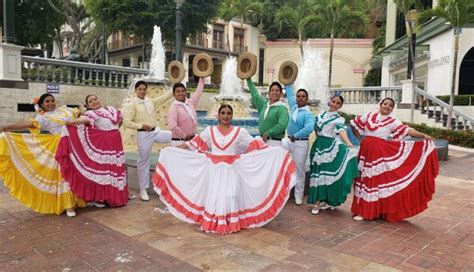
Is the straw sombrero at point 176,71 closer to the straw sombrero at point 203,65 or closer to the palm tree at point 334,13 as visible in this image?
the straw sombrero at point 203,65

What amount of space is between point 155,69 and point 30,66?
13.2ft

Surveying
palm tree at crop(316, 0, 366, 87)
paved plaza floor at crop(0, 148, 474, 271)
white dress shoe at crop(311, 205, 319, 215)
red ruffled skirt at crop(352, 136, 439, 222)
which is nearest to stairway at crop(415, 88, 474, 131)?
palm tree at crop(316, 0, 366, 87)

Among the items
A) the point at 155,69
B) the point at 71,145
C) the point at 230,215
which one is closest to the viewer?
the point at 230,215

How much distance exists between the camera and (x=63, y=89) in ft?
45.5

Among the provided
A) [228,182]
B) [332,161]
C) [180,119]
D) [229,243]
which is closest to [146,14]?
[180,119]

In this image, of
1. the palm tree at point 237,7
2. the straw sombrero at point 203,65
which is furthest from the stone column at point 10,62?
the palm tree at point 237,7

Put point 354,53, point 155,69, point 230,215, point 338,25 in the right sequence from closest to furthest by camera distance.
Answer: point 230,215, point 155,69, point 338,25, point 354,53

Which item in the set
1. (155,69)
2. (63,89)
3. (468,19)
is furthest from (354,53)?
(63,89)

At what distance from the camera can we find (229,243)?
14.4 ft

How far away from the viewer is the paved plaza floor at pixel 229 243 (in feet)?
12.6

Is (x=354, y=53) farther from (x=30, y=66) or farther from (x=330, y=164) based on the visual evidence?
(x=330, y=164)

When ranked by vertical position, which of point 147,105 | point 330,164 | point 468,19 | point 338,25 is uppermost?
point 338,25

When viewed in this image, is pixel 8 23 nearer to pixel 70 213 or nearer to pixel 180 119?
pixel 180 119

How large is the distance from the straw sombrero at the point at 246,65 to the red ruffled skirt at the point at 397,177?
215cm
